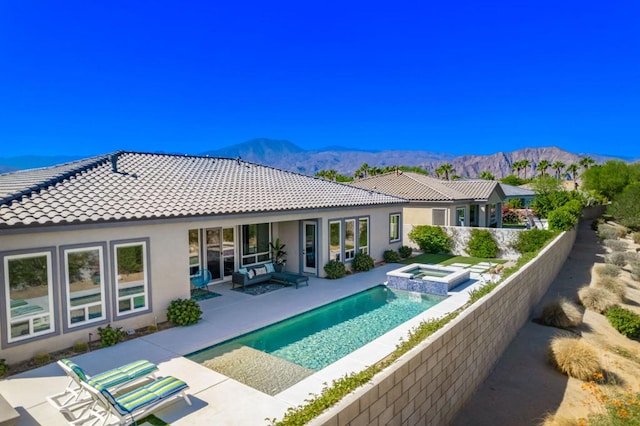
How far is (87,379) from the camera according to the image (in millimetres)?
6727

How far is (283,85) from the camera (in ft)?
418

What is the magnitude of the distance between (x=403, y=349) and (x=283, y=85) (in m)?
128

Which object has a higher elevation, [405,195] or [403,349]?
[405,195]

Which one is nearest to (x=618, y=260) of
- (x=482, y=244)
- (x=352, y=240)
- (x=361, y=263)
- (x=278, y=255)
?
(x=482, y=244)

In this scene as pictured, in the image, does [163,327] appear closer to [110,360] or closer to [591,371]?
[110,360]

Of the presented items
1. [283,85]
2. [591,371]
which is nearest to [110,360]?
[591,371]

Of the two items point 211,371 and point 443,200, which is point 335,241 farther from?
point 443,200

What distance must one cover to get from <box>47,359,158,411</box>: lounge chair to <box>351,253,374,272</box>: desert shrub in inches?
508

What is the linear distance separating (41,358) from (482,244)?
22706 millimetres

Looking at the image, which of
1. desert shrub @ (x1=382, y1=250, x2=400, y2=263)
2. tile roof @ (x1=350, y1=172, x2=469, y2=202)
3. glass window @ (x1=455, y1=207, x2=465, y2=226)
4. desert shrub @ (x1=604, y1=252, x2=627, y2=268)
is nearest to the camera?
desert shrub @ (x1=382, y1=250, x2=400, y2=263)

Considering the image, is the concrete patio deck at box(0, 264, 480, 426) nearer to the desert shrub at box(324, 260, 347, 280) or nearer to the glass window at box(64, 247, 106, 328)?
the glass window at box(64, 247, 106, 328)

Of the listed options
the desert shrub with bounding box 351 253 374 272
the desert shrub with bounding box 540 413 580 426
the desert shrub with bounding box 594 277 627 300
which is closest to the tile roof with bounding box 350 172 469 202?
the desert shrub with bounding box 351 253 374 272

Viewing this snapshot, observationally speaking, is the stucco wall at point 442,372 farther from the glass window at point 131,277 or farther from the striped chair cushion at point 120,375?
the glass window at point 131,277

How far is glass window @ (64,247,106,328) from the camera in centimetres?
982
